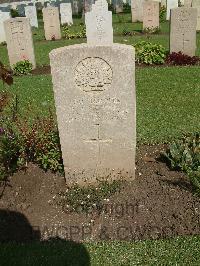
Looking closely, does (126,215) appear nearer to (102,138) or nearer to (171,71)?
(102,138)

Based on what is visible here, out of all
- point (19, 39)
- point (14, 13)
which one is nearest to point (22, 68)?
point (19, 39)

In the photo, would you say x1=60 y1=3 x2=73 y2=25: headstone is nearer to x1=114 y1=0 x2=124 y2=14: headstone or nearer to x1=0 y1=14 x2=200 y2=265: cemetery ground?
x1=114 y1=0 x2=124 y2=14: headstone

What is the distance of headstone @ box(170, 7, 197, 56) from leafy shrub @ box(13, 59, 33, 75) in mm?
4946

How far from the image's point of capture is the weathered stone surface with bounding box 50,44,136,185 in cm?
437

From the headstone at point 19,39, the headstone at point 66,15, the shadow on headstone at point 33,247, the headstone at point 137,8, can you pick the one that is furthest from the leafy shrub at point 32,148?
the headstone at point 66,15

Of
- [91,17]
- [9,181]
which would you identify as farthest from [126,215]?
[91,17]

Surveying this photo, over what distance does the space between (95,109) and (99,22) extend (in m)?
7.24

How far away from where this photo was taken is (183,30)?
40.3 feet

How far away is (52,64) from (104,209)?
193 cm

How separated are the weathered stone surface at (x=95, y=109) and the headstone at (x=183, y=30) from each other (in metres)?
8.32

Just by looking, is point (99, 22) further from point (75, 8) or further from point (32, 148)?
point (75, 8)

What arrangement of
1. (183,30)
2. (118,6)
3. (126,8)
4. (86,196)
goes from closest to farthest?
1. (86,196)
2. (183,30)
3. (118,6)
4. (126,8)

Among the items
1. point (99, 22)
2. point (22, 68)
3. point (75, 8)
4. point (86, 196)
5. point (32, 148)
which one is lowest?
point (86, 196)

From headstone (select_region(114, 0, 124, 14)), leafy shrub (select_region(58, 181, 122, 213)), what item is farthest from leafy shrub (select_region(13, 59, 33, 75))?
headstone (select_region(114, 0, 124, 14))
